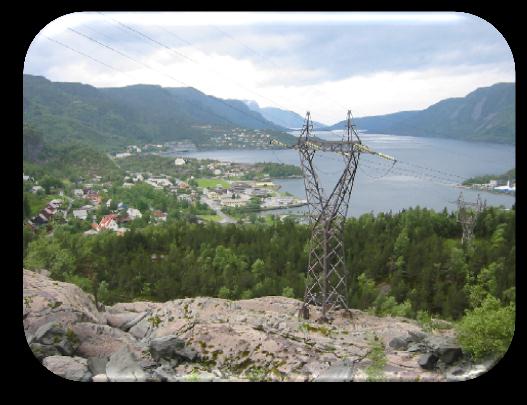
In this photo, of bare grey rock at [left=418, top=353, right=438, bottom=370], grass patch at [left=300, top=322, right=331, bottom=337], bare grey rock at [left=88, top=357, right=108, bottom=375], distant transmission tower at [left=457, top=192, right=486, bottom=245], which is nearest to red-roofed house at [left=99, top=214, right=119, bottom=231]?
bare grey rock at [left=88, top=357, right=108, bottom=375]

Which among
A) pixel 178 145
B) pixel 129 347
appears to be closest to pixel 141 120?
pixel 178 145

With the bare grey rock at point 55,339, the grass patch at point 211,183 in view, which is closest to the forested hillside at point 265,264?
the grass patch at point 211,183

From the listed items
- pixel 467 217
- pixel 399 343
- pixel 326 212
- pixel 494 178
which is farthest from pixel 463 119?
pixel 467 217

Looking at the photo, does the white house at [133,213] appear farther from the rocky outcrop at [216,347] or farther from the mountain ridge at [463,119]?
the mountain ridge at [463,119]

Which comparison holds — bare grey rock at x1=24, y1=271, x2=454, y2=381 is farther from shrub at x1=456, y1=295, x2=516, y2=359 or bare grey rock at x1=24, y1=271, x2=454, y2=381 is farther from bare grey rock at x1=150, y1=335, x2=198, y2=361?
shrub at x1=456, y1=295, x2=516, y2=359

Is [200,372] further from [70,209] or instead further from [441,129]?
[441,129]

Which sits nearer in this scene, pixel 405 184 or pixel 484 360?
pixel 484 360

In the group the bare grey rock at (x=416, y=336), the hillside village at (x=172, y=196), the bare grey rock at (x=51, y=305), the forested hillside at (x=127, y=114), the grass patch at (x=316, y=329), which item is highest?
the forested hillside at (x=127, y=114)
